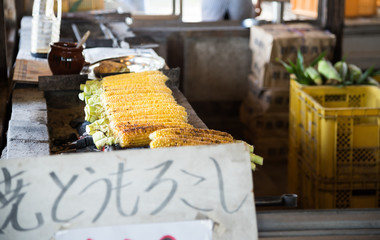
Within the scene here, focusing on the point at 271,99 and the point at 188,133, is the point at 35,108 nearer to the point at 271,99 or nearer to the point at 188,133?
the point at 188,133

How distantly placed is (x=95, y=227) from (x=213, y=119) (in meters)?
5.94

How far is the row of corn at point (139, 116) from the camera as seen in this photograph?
7.19ft

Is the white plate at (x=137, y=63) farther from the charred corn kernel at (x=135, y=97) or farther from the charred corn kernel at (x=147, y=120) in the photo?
the charred corn kernel at (x=147, y=120)

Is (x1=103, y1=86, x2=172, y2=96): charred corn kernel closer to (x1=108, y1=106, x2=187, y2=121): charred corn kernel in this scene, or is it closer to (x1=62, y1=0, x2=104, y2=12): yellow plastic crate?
(x1=108, y1=106, x2=187, y2=121): charred corn kernel

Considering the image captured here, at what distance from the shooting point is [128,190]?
1.55 meters

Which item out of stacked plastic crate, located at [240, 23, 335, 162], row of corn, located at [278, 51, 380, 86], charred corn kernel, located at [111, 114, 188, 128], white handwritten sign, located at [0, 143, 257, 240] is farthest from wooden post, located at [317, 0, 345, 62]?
white handwritten sign, located at [0, 143, 257, 240]

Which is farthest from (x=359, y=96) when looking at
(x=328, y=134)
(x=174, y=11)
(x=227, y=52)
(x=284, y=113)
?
(x=174, y=11)

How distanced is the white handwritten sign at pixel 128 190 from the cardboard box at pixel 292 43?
481 cm

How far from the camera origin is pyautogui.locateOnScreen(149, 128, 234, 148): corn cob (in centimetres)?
210

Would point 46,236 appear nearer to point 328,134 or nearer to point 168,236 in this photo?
point 168,236

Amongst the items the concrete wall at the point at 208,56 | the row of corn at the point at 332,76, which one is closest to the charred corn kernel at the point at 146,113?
the row of corn at the point at 332,76

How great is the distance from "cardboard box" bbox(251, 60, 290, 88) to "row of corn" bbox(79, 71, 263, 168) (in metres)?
3.41

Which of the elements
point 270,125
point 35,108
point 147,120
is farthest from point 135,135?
point 270,125

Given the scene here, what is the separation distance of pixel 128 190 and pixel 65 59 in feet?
7.08
